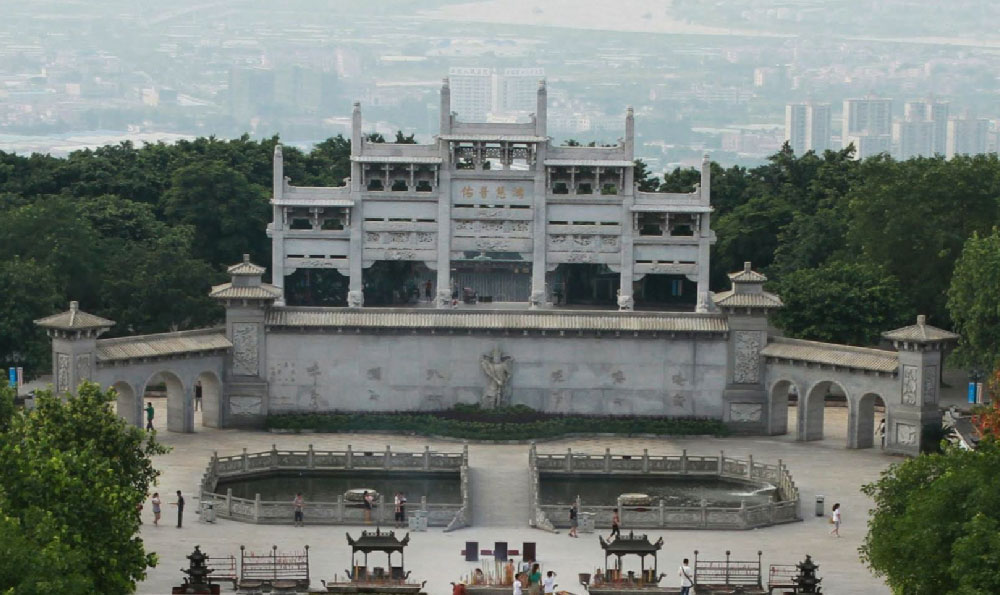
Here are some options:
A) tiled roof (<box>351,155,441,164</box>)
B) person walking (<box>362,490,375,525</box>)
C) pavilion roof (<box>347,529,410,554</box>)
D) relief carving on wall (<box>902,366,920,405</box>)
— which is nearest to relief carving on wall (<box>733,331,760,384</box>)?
relief carving on wall (<box>902,366,920,405</box>)

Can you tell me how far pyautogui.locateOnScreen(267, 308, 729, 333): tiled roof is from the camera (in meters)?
75.1

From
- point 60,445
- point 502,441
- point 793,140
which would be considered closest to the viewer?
point 60,445

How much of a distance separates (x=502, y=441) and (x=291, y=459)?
8124 millimetres

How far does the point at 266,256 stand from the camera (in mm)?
94125

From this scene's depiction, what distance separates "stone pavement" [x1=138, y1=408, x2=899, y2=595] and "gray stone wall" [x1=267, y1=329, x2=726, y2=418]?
7.10 feet

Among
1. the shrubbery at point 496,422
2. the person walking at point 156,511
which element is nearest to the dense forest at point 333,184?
the shrubbery at point 496,422

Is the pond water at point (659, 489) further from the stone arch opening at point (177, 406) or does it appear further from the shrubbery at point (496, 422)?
the stone arch opening at point (177, 406)

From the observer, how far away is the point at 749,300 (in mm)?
74312

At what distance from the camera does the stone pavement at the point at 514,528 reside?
184ft

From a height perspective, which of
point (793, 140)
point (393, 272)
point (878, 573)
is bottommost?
point (878, 573)

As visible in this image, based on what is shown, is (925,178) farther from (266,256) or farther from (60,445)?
(60,445)

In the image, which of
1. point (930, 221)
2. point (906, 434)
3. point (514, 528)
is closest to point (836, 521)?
point (514, 528)

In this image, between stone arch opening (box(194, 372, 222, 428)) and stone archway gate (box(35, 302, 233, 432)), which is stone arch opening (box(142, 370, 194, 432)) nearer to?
stone archway gate (box(35, 302, 233, 432))

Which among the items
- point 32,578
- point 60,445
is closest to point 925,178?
point 60,445
